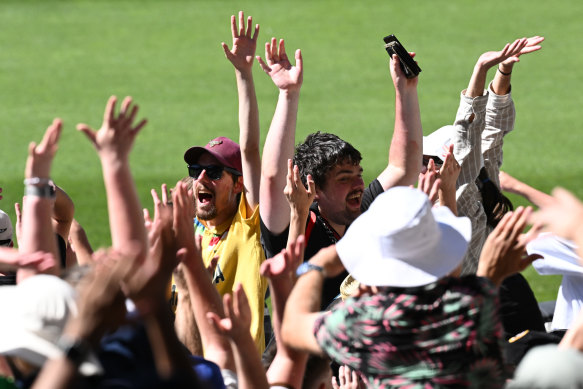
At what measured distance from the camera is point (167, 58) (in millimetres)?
18641

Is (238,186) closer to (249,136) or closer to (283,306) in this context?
(249,136)

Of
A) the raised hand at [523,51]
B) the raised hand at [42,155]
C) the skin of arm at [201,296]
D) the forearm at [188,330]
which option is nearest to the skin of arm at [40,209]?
the raised hand at [42,155]

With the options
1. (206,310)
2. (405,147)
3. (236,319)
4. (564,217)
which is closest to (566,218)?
(564,217)

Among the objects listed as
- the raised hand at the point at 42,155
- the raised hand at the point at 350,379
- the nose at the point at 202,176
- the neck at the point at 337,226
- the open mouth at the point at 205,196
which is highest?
the raised hand at the point at 42,155

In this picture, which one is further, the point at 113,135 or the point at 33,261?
the point at 33,261

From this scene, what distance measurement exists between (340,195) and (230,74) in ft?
41.8

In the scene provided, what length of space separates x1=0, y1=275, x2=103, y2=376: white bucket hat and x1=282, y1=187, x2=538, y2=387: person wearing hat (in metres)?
0.83

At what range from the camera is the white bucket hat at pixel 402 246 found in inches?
124

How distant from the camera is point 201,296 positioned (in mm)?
3605

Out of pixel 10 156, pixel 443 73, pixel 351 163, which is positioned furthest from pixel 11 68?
pixel 351 163

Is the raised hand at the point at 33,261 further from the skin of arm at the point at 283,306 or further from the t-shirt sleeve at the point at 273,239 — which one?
the t-shirt sleeve at the point at 273,239

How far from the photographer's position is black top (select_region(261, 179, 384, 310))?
4590 mm

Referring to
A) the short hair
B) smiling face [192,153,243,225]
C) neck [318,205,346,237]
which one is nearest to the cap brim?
neck [318,205,346,237]

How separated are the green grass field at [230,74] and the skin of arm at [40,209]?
21.6 ft
